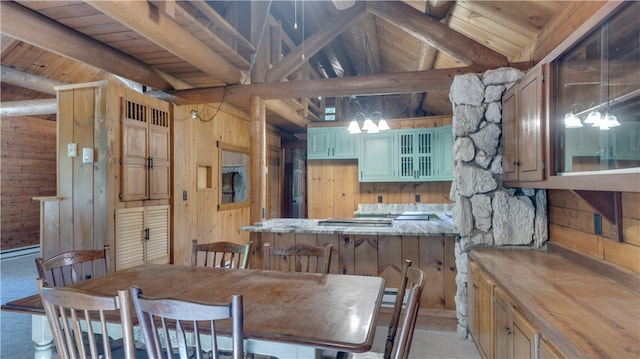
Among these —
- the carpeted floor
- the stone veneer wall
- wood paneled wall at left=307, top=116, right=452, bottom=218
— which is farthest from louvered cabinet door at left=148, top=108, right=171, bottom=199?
the stone veneer wall

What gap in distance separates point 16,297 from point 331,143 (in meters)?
4.72

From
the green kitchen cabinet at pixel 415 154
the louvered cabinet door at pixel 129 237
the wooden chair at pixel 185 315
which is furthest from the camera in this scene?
the green kitchen cabinet at pixel 415 154

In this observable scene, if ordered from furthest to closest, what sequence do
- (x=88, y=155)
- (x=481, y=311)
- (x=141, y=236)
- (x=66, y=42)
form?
(x=141, y=236)
(x=88, y=155)
(x=66, y=42)
(x=481, y=311)

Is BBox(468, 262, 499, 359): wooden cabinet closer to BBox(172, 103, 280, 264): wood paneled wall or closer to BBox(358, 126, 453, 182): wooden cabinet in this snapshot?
BBox(172, 103, 280, 264): wood paneled wall

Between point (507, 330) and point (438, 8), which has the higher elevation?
point (438, 8)

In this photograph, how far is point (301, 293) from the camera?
1.75m

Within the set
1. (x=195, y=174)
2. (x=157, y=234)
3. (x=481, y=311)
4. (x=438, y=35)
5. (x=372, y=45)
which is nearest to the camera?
(x=481, y=311)

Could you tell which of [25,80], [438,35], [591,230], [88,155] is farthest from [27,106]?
[591,230]

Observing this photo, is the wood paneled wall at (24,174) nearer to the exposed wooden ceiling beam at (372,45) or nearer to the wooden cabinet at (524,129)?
the exposed wooden ceiling beam at (372,45)

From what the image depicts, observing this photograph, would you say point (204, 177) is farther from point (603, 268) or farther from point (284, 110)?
point (603, 268)

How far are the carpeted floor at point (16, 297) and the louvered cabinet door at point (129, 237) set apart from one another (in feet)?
2.86

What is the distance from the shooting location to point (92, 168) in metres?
3.39

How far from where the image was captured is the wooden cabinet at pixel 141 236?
345 cm

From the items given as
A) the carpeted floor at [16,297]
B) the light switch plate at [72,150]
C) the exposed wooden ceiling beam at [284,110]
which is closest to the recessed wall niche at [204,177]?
the exposed wooden ceiling beam at [284,110]
